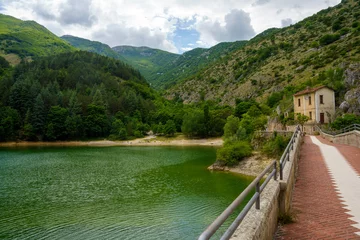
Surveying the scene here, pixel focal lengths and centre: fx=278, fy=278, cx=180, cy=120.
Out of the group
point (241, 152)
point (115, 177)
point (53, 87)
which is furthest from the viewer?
point (53, 87)

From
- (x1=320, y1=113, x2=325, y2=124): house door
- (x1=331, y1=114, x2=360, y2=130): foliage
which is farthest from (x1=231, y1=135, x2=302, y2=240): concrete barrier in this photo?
(x1=320, y1=113, x2=325, y2=124): house door

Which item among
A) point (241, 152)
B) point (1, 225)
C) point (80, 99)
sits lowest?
point (1, 225)

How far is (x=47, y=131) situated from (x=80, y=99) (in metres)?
21.1

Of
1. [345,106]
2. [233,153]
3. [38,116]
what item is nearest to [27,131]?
[38,116]

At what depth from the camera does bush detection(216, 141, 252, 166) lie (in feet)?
139

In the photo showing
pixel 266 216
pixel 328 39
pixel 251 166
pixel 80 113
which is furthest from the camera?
pixel 80 113

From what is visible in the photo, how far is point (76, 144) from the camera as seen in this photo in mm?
96250

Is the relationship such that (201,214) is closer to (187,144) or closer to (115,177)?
(115,177)

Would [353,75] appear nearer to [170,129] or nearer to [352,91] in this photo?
[352,91]

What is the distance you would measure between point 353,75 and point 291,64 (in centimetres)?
5222

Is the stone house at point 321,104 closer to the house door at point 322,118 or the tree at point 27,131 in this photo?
the house door at point 322,118

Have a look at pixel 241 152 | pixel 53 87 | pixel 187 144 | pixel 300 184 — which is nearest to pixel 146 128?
pixel 187 144

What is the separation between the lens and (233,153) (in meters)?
42.7

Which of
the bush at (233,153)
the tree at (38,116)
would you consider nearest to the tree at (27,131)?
the tree at (38,116)
